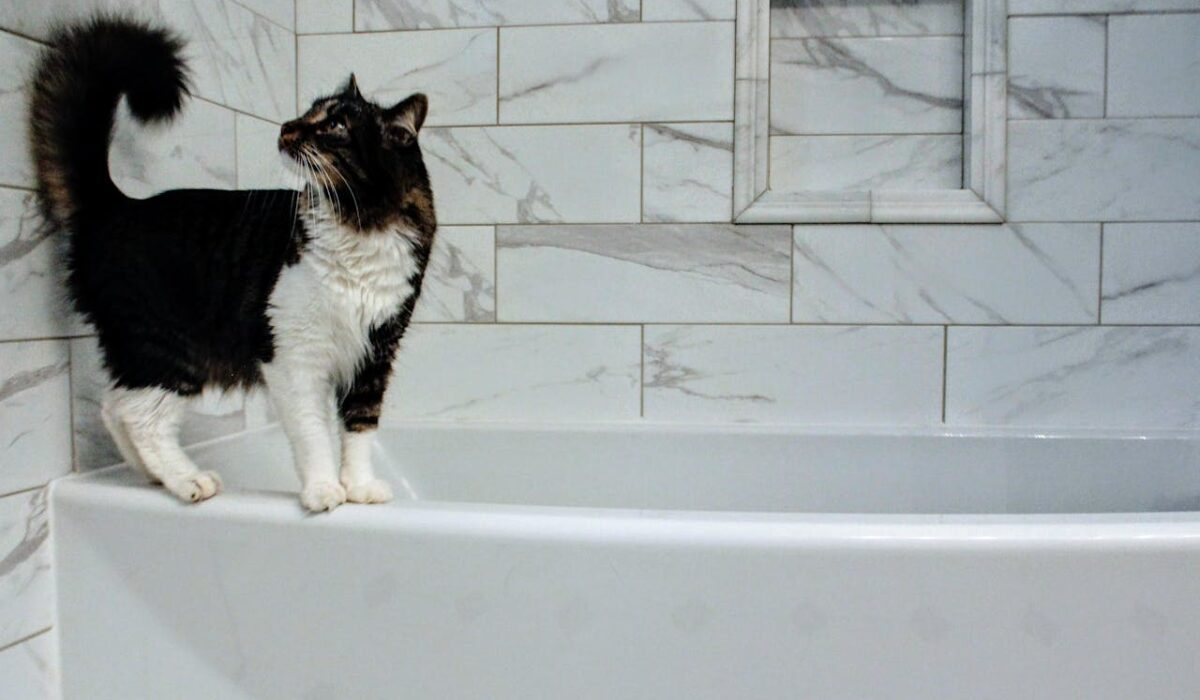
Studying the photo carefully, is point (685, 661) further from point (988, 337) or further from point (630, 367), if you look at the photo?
point (988, 337)

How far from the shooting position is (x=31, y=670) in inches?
38.3

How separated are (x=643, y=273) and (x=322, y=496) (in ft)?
2.97

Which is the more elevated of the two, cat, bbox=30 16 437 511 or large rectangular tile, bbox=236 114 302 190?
large rectangular tile, bbox=236 114 302 190

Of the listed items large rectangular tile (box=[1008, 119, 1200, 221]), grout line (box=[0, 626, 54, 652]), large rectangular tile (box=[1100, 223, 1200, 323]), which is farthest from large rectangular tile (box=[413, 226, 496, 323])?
large rectangular tile (box=[1100, 223, 1200, 323])

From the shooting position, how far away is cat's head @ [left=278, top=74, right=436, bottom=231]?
859 millimetres

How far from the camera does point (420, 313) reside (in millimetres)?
1658

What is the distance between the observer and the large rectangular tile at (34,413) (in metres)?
0.95

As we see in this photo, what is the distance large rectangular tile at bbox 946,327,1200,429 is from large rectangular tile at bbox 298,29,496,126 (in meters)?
1.07

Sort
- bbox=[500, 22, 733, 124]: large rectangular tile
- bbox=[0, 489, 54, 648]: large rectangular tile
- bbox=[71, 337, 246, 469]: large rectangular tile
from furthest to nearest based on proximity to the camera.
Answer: bbox=[500, 22, 733, 124]: large rectangular tile
bbox=[71, 337, 246, 469]: large rectangular tile
bbox=[0, 489, 54, 648]: large rectangular tile

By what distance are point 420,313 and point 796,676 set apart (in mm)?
1140

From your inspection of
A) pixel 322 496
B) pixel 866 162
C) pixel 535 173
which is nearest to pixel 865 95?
pixel 866 162

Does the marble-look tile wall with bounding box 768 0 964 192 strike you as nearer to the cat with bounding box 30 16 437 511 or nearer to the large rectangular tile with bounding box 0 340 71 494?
the cat with bounding box 30 16 437 511

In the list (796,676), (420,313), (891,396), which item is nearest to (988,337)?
(891,396)

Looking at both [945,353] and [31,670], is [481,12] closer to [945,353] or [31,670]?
[945,353]
